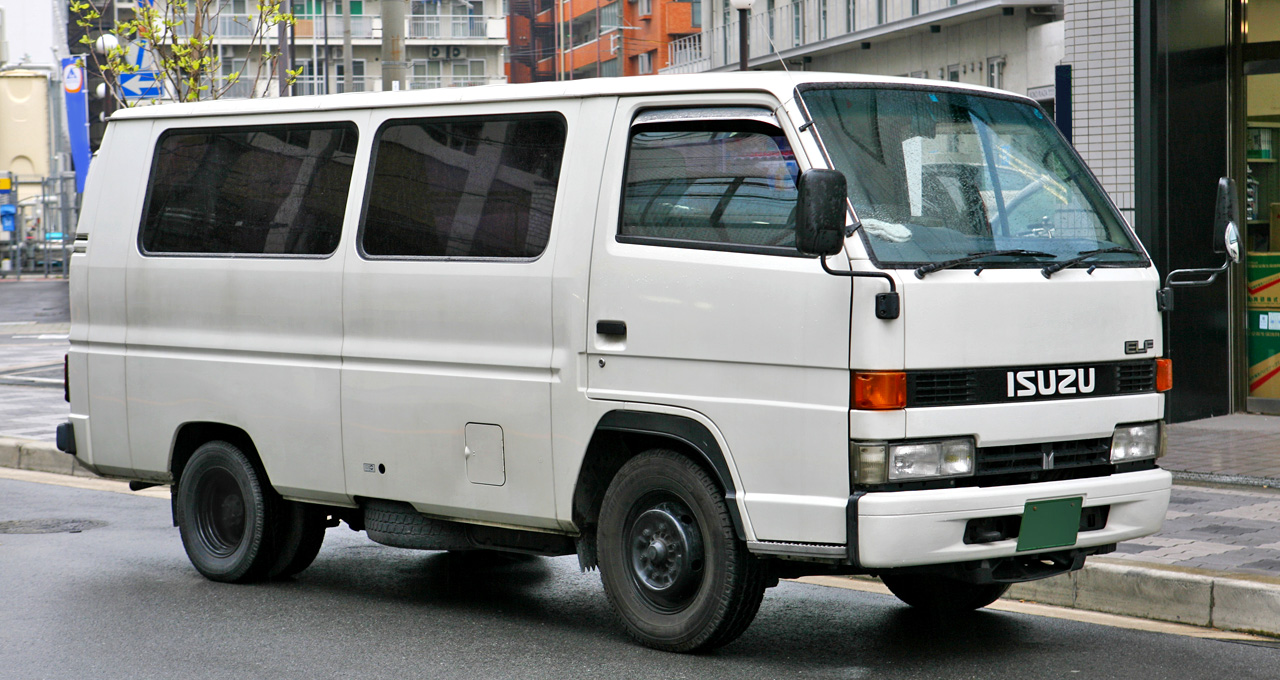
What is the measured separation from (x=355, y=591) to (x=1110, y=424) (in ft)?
11.8

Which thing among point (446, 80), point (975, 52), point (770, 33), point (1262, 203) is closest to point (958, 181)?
point (1262, 203)

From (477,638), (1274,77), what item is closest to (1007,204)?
(477,638)

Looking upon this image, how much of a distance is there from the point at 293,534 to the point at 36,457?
5.36m

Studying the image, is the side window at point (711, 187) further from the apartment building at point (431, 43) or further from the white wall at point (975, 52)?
the apartment building at point (431, 43)

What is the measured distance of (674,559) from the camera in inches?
223

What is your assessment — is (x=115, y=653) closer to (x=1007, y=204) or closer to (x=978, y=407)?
(x=978, y=407)

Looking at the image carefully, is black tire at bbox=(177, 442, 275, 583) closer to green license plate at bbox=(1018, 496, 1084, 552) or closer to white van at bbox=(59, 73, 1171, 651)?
white van at bbox=(59, 73, 1171, 651)

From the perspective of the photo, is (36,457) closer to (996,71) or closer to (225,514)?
(225,514)

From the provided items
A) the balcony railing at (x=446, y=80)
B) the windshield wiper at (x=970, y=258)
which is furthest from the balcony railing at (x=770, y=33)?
the balcony railing at (x=446, y=80)

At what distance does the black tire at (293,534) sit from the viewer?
7363 mm

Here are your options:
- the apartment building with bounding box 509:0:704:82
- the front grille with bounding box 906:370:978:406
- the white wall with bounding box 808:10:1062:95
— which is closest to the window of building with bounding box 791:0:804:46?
the white wall with bounding box 808:10:1062:95

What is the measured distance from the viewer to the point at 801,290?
5.19 metres

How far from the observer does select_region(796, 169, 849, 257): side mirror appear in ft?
16.0

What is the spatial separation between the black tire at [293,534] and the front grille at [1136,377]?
12.5 feet
